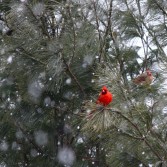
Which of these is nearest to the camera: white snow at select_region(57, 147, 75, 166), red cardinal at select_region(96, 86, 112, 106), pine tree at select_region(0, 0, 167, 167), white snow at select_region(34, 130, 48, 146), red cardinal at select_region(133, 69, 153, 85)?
red cardinal at select_region(96, 86, 112, 106)

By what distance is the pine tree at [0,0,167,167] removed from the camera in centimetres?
287

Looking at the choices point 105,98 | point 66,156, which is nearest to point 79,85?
point 66,156

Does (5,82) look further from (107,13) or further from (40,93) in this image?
(107,13)

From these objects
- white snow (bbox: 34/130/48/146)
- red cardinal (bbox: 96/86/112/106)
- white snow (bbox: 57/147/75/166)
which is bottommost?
red cardinal (bbox: 96/86/112/106)

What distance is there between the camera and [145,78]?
146 inches

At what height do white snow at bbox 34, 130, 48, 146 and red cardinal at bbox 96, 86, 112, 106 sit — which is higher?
white snow at bbox 34, 130, 48, 146

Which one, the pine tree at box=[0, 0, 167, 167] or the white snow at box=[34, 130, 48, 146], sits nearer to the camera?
the pine tree at box=[0, 0, 167, 167]

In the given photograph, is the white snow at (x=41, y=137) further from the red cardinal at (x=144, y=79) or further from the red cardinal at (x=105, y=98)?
the red cardinal at (x=105, y=98)

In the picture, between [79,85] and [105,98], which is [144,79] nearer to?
[79,85]

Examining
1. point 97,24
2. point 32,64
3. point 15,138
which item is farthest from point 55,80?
point 15,138

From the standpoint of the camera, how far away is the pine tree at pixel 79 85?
287 cm

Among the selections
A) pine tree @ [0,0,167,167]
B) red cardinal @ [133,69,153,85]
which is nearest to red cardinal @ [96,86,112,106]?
pine tree @ [0,0,167,167]

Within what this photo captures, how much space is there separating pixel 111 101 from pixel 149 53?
279 cm

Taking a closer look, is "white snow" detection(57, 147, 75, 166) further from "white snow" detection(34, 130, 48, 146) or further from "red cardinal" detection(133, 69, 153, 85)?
"red cardinal" detection(133, 69, 153, 85)
